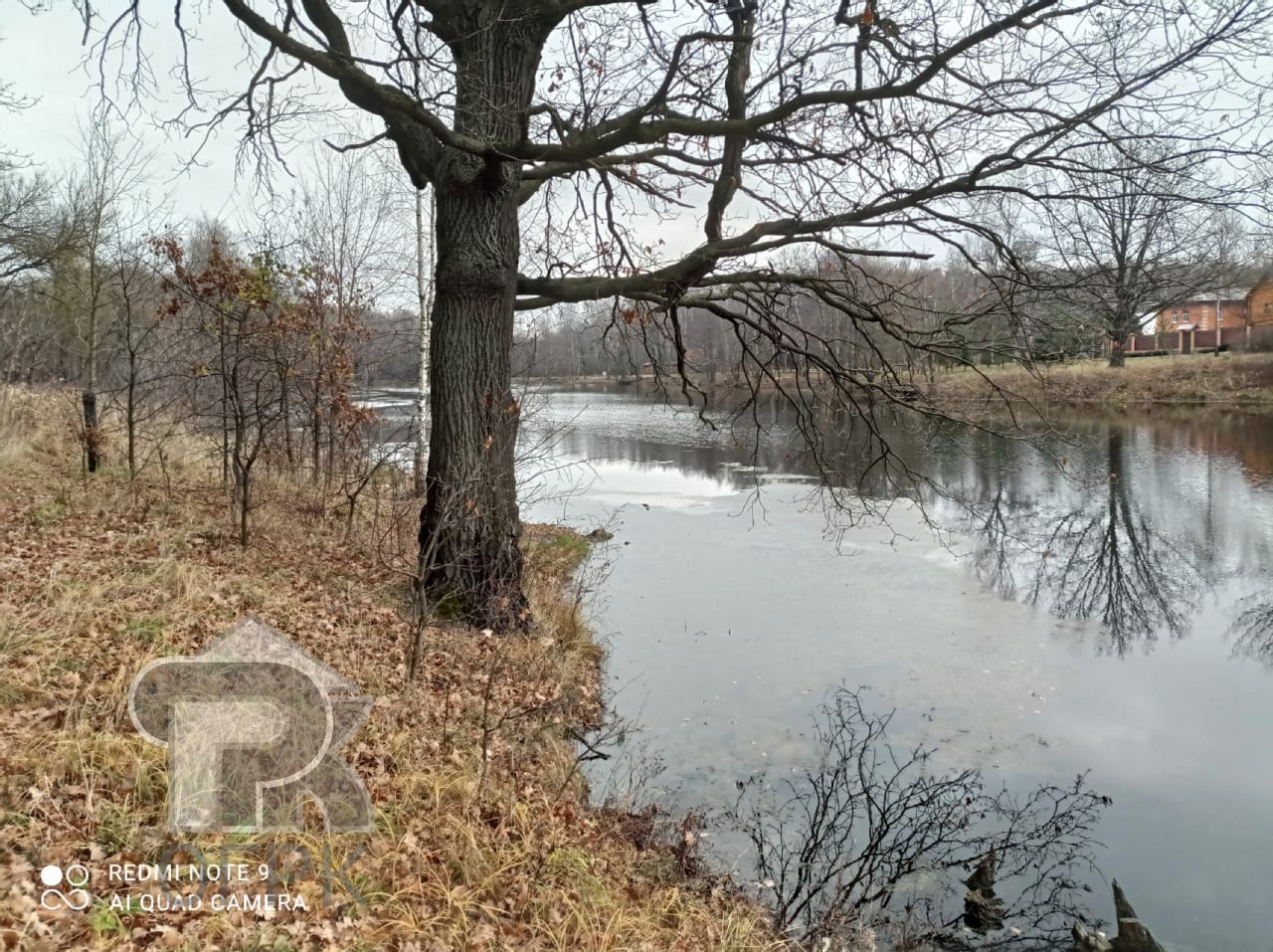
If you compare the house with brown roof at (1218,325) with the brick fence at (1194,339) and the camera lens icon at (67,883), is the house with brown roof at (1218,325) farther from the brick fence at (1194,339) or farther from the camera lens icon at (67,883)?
the camera lens icon at (67,883)

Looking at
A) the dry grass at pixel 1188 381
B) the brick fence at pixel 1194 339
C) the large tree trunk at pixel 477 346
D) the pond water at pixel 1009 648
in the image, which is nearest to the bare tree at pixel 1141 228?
the pond water at pixel 1009 648

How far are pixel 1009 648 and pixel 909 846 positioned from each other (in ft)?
13.1

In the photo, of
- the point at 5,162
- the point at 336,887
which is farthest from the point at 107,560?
the point at 5,162

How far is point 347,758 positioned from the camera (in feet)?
13.2

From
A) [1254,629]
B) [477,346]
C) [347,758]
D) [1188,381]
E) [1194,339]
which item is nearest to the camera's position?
[347,758]

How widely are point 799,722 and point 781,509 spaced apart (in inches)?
356

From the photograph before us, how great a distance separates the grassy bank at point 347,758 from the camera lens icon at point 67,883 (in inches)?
1.3

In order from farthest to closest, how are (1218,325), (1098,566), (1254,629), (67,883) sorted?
1. (1218,325)
2. (1098,566)
3. (1254,629)
4. (67,883)

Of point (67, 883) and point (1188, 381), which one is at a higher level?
point (1188, 381)

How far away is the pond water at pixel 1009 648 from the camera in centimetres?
546

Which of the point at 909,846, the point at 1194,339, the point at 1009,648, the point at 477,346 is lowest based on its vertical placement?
the point at 909,846

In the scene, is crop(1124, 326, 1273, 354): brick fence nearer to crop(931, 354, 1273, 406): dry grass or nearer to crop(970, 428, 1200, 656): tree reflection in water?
crop(931, 354, 1273, 406): dry grass

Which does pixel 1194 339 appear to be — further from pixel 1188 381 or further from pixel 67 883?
pixel 67 883

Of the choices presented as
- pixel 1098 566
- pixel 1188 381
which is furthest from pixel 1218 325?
pixel 1098 566
